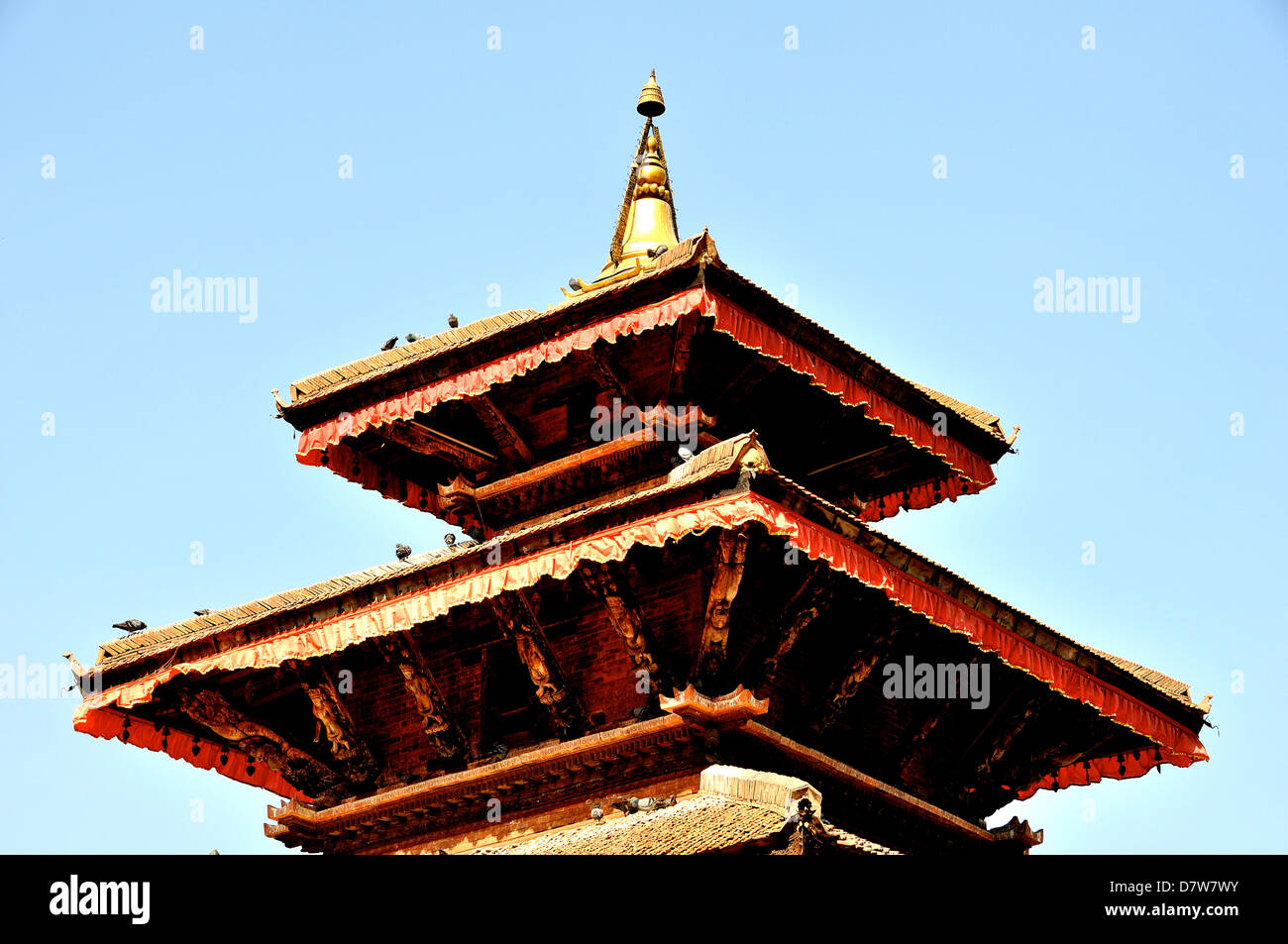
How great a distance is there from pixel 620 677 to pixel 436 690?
2.08 metres

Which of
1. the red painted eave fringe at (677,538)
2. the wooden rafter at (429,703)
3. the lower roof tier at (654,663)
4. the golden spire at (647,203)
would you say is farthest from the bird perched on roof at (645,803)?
the golden spire at (647,203)

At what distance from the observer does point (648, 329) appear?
56.2 ft

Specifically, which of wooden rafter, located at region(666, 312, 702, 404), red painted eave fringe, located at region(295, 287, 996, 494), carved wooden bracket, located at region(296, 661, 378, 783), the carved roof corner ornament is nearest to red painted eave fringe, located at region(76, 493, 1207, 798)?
carved wooden bracket, located at region(296, 661, 378, 783)

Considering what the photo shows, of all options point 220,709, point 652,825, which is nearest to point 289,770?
point 220,709

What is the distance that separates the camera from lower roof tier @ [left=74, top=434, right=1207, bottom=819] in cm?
1565

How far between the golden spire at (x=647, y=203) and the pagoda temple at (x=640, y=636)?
970mm

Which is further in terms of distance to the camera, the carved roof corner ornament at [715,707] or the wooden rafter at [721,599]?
the wooden rafter at [721,599]

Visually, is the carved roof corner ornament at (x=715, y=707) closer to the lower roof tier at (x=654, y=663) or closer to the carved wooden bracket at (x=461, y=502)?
the lower roof tier at (x=654, y=663)

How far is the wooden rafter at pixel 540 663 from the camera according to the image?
16.7m

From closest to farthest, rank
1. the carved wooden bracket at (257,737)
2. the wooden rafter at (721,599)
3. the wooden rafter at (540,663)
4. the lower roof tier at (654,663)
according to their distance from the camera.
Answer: the wooden rafter at (721,599), the lower roof tier at (654,663), the wooden rafter at (540,663), the carved wooden bracket at (257,737)

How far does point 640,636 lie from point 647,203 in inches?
287

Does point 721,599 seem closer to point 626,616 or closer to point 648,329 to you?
point 626,616

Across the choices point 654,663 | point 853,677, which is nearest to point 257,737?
point 654,663

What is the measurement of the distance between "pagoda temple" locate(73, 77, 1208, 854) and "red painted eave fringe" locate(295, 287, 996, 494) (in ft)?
0.11
